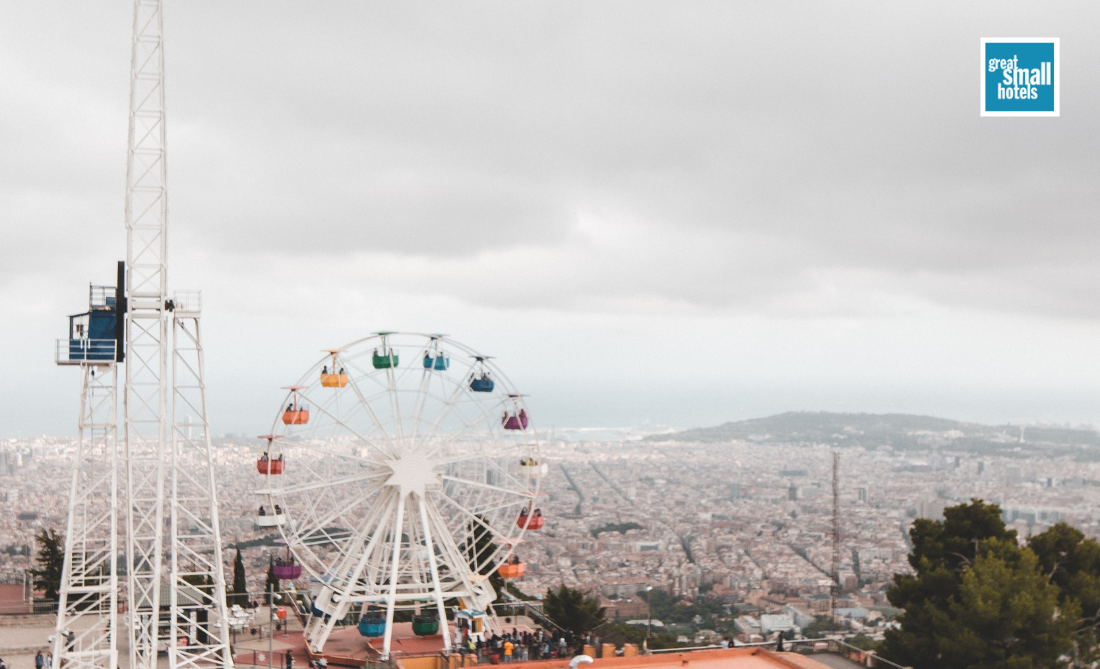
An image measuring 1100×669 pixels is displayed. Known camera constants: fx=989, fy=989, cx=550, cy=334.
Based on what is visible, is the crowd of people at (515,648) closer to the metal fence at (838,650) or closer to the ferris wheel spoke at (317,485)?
the metal fence at (838,650)

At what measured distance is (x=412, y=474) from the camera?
3322 cm

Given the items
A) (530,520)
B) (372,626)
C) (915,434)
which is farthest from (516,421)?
(915,434)

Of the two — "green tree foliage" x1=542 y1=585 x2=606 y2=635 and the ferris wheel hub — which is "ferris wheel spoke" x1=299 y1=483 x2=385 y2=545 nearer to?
the ferris wheel hub

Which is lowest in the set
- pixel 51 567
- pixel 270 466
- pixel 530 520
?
pixel 51 567

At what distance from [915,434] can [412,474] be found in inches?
5668

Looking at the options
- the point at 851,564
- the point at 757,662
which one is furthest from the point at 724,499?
the point at 757,662

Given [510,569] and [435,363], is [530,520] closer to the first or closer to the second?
[510,569]

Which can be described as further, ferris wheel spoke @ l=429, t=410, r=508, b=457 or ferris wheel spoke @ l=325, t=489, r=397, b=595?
ferris wheel spoke @ l=429, t=410, r=508, b=457

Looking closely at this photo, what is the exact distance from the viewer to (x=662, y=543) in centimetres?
10631

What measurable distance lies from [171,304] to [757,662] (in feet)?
60.1

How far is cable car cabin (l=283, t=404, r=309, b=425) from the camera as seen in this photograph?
32.5 metres

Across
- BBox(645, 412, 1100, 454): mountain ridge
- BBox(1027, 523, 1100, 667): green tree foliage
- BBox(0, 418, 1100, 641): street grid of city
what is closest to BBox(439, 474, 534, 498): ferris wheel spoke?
BBox(1027, 523, 1100, 667): green tree foliage

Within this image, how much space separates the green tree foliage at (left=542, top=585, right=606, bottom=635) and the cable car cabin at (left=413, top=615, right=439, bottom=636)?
5.37 metres

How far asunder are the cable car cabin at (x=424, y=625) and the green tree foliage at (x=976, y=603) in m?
13.8
